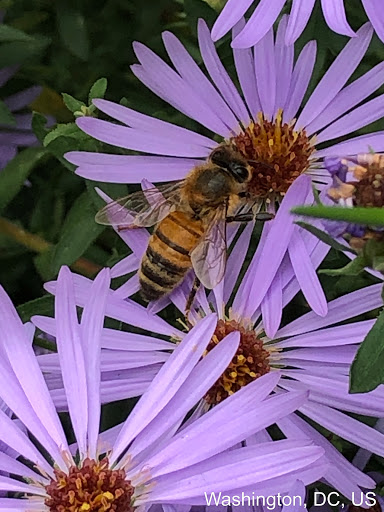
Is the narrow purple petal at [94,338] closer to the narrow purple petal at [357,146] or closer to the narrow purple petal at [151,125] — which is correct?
the narrow purple petal at [151,125]

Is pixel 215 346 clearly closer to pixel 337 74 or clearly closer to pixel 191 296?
pixel 191 296

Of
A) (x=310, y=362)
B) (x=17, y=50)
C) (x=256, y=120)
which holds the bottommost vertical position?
(x=310, y=362)

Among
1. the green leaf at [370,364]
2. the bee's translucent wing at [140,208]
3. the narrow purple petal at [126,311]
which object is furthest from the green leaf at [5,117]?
the green leaf at [370,364]

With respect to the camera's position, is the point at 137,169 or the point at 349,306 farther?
the point at 137,169

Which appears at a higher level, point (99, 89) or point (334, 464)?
point (99, 89)

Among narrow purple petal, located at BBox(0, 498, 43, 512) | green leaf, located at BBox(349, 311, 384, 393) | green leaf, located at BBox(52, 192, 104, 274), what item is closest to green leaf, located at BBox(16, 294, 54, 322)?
green leaf, located at BBox(52, 192, 104, 274)

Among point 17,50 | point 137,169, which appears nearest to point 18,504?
point 137,169

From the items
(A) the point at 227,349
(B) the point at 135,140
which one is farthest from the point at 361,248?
(B) the point at 135,140
